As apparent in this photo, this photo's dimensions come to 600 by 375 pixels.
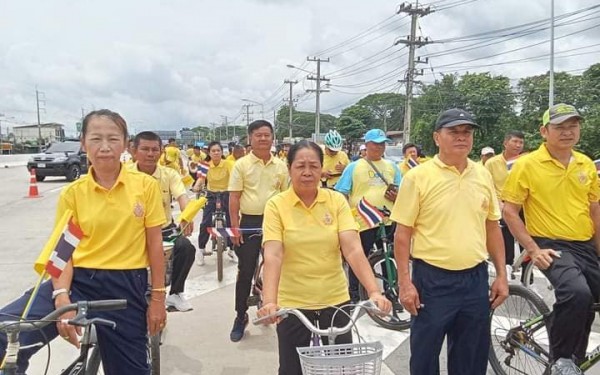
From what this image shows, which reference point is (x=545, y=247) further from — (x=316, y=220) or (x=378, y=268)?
(x=378, y=268)

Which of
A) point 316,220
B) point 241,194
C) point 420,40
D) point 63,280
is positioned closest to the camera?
point 63,280

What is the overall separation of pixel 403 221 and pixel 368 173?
2387 mm

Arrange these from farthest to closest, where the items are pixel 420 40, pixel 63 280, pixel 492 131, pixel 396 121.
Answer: pixel 396 121
pixel 492 131
pixel 420 40
pixel 63 280

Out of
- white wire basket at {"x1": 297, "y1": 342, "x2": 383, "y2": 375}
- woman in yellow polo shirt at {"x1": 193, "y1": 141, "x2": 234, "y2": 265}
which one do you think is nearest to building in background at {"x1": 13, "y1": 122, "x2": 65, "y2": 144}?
woman in yellow polo shirt at {"x1": 193, "y1": 141, "x2": 234, "y2": 265}

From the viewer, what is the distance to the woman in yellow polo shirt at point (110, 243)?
8.43 ft

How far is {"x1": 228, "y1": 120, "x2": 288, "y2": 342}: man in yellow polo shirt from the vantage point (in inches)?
184

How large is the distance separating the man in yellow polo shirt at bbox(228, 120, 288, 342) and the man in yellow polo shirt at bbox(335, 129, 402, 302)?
28.5 inches

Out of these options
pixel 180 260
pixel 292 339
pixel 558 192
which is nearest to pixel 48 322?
pixel 292 339

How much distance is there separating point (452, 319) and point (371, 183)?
249 centimetres

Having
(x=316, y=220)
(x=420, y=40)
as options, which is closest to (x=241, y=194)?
(x=316, y=220)

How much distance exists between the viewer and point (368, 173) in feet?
17.1

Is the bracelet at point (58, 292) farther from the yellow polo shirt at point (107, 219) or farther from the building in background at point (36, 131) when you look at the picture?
the building in background at point (36, 131)

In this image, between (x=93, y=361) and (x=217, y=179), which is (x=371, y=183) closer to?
(x=93, y=361)

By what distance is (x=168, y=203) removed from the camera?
14.8ft
